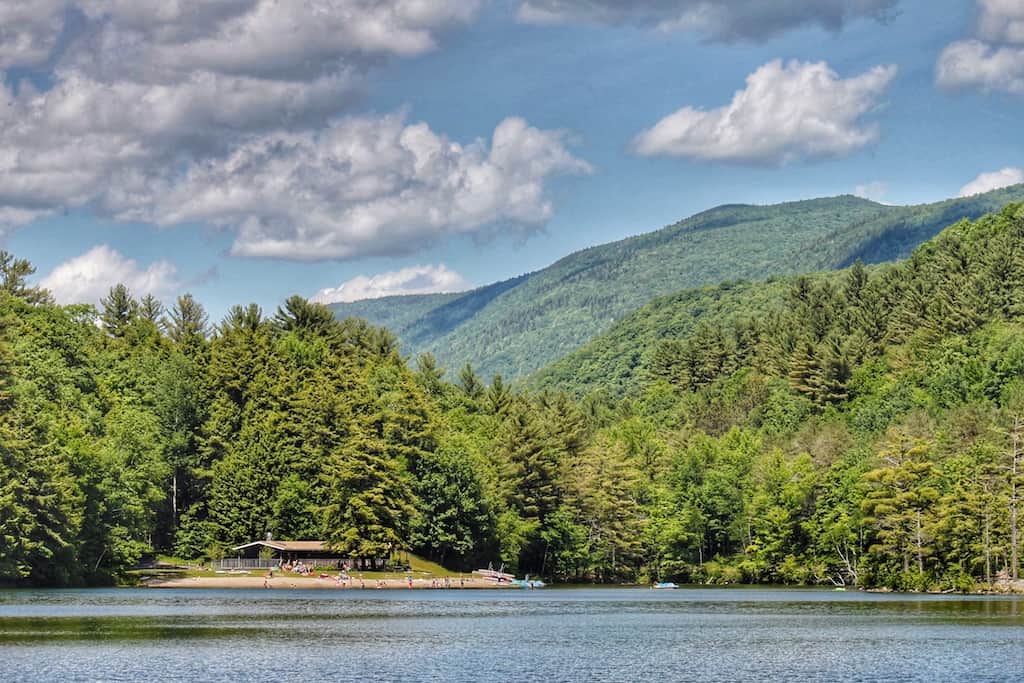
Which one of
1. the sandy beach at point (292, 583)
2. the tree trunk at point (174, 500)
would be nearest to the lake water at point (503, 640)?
the sandy beach at point (292, 583)

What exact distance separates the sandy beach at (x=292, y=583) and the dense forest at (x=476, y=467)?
3695mm

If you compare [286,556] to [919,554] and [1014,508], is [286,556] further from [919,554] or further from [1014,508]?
[1014,508]

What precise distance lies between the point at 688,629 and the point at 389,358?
119m

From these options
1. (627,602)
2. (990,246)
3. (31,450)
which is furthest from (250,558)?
(990,246)

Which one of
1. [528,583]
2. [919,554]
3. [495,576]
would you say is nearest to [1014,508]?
[919,554]

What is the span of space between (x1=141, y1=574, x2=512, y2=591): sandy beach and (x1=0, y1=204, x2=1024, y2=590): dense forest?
145 inches

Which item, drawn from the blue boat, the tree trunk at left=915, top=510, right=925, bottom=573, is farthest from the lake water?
the blue boat

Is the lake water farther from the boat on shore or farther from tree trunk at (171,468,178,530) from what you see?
tree trunk at (171,468,178,530)

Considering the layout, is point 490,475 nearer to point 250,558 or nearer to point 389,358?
point 250,558

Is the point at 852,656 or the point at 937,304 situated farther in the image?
the point at 937,304

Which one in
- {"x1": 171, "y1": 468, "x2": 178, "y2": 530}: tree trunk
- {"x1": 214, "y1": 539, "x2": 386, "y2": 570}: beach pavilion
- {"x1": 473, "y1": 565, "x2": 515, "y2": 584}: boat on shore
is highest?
{"x1": 171, "y1": 468, "x2": 178, "y2": 530}: tree trunk

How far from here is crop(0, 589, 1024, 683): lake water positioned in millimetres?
56938

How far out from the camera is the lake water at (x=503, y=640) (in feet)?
187

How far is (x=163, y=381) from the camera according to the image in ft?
517
